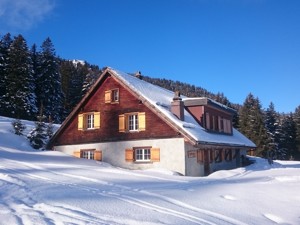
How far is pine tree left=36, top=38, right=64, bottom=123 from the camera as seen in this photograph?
4888 centimetres

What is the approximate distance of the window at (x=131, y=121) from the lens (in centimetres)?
2410

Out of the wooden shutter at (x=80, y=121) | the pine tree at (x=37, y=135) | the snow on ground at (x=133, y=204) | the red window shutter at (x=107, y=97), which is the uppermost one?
the red window shutter at (x=107, y=97)

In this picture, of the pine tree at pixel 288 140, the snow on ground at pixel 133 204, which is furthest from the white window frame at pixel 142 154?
→ the pine tree at pixel 288 140

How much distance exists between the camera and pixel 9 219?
6.46 meters

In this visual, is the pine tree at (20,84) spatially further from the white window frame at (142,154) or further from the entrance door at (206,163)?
the entrance door at (206,163)

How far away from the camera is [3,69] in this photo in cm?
4512

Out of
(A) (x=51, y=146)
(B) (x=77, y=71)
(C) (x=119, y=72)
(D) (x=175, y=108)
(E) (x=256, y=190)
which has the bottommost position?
(E) (x=256, y=190)

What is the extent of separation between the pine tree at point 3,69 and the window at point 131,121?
22.9 metres

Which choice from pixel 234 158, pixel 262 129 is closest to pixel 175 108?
pixel 234 158

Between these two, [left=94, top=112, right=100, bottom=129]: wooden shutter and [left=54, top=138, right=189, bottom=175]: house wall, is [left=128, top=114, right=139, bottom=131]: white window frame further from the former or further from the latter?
[left=94, top=112, right=100, bottom=129]: wooden shutter

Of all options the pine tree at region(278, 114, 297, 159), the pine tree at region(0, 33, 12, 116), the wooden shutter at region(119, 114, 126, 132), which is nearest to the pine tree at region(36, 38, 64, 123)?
the pine tree at region(0, 33, 12, 116)

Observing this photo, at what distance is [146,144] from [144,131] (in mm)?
876

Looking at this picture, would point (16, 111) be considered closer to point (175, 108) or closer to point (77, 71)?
point (77, 71)

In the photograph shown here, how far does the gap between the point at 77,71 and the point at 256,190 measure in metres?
51.2
